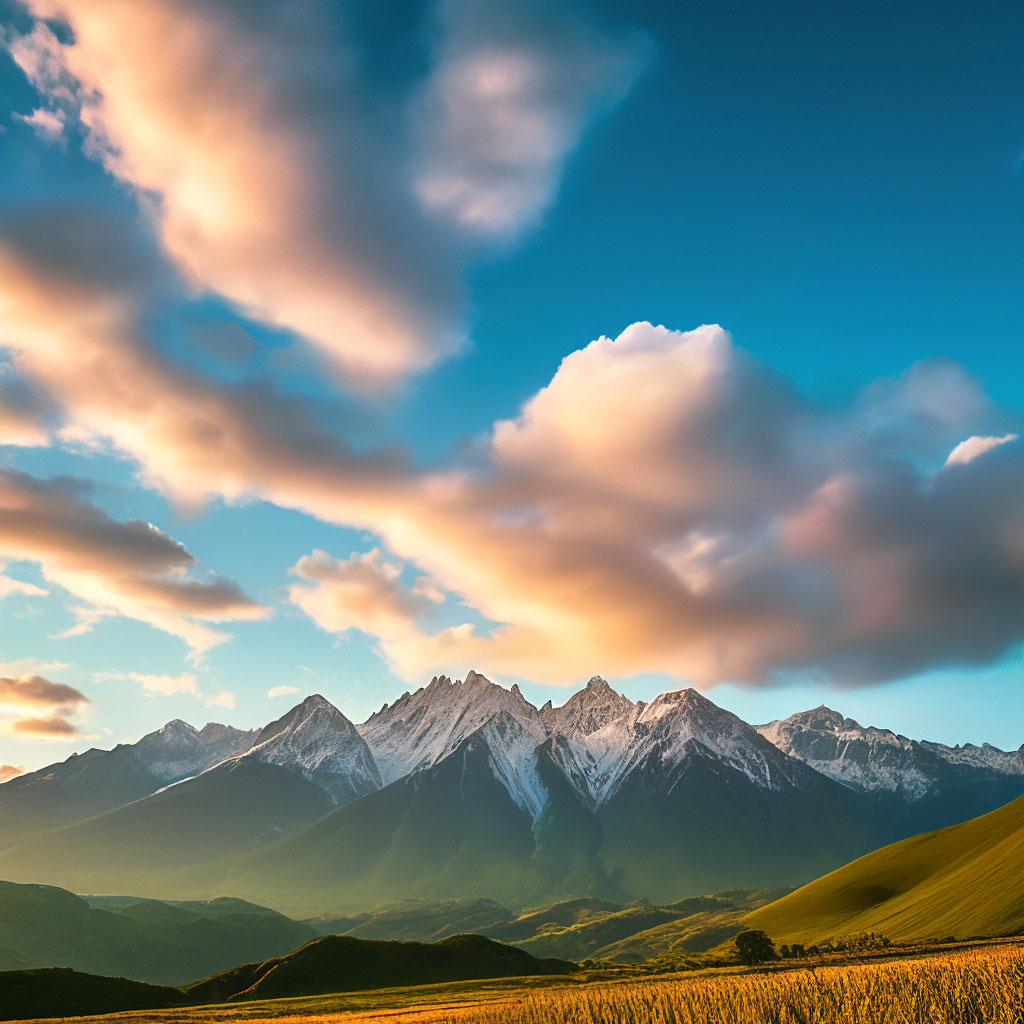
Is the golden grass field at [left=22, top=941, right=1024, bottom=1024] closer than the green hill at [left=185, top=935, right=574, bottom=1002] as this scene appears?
Yes

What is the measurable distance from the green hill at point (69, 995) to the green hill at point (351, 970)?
9311mm

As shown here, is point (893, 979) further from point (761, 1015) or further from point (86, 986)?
point (86, 986)

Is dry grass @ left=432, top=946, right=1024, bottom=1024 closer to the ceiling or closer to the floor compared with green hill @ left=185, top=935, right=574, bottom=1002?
closer to the ceiling

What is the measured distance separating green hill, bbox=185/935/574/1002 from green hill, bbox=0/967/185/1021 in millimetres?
9311

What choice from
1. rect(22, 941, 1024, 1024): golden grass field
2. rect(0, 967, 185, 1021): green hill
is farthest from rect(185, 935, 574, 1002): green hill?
rect(22, 941, 1024, 1024): golden grass field

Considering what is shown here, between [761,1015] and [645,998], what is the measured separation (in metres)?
12.1

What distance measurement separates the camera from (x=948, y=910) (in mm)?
188375

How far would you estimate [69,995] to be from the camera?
140875 millimetres

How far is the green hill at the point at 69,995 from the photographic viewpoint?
442 feet

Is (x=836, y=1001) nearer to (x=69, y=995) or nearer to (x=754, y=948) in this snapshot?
(x=754, y=948)

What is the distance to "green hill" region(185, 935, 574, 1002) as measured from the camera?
162 metres

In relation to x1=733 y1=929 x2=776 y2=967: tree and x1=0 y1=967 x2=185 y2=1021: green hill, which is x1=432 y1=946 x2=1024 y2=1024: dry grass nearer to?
x1=733 y1=929 x2=776 y2=967: tree

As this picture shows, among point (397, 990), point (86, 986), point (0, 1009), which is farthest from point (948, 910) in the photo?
point (0, 1009)

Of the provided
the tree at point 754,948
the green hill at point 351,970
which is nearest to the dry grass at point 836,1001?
the tree at point 754,948
